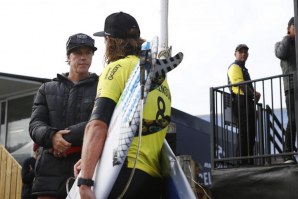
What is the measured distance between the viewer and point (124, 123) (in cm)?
328

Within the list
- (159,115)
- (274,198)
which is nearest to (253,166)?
(274,198)

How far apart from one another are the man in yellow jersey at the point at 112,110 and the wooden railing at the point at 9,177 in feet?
29.3

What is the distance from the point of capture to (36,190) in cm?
428

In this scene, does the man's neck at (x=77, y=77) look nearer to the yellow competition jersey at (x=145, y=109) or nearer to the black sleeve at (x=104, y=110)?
the yellow competition jersey at (x=145, y=109)

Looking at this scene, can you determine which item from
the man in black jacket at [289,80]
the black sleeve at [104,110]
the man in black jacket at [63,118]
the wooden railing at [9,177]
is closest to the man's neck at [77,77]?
the man in black jacket at [63,118]

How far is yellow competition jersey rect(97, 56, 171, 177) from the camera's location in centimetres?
352

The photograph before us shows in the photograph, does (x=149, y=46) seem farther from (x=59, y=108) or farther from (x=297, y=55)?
(x=297, y=55)

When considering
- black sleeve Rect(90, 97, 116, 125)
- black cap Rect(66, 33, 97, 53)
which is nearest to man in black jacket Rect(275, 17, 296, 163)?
black cap Rect(66, 33, 97, 53)

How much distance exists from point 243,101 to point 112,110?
258 inches

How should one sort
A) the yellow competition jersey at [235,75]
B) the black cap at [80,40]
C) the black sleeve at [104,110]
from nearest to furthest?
1. the black sleeve at [104,110]
2. the black cap at [80,40]
3. the yellow competition jersey at [235,75]

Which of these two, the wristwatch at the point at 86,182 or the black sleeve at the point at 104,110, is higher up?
the black sleeve at the point at 104,110

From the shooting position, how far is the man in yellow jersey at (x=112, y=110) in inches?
134

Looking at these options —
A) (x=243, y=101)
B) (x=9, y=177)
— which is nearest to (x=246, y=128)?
(x=243, y=101)

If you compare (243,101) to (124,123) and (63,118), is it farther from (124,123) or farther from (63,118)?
(124,123)
